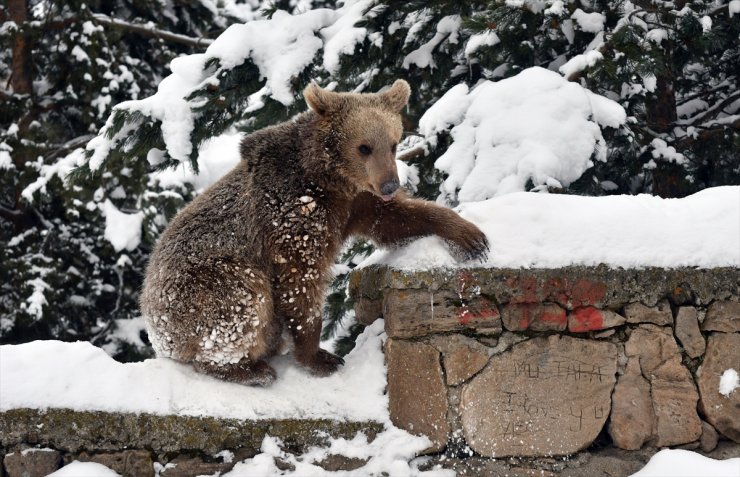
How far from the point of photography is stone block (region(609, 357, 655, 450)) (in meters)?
3.76

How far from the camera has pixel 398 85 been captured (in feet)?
16.0

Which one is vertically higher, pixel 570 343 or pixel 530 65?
pixel 530 65

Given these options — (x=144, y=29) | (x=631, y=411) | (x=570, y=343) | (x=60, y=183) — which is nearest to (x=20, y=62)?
(x=144, y=29)

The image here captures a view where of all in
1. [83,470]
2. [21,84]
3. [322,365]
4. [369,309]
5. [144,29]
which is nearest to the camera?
[83,470]

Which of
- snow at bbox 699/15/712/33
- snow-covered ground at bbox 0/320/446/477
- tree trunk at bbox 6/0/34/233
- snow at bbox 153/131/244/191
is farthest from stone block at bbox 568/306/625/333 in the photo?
tree trunk at bbox 6/0/34/233

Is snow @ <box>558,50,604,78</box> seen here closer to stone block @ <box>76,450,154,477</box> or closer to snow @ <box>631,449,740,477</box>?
snow @ <box>631,449,740,477</box>

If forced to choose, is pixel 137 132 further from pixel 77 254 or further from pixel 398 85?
pixel 77 254

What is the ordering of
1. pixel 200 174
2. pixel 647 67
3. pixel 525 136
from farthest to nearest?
1. pixel 200 174
2. pixel 525 136
3. pixel 647 67

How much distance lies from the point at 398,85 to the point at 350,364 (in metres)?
1.76

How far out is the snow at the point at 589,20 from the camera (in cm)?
615

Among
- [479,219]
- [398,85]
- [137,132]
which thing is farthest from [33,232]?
[479,219]

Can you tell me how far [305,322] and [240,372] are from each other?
0.41 meters

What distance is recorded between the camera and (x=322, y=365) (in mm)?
4098

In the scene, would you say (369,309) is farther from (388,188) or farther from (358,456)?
(358,456)
